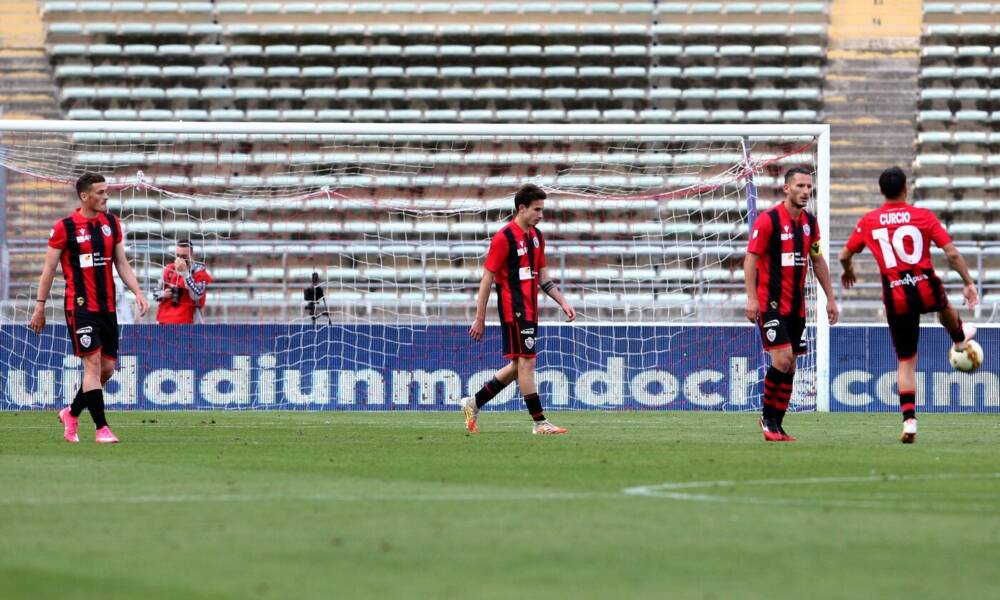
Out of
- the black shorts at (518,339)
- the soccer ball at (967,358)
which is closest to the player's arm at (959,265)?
the soccer ball at (967,358)

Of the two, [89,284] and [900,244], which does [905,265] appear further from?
[89,284]

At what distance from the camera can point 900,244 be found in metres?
10.3

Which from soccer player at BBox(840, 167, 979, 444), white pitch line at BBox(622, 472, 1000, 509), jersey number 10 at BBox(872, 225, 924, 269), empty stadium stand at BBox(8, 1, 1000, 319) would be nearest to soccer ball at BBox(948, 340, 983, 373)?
soccer player at BBox(840, 167, 979, 444)

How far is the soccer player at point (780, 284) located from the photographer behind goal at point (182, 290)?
8.77 m

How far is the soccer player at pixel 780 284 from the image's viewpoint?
35.4 feet

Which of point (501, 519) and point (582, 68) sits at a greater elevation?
point (582, 68)

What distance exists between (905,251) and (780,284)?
930mm

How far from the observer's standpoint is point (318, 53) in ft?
85.7

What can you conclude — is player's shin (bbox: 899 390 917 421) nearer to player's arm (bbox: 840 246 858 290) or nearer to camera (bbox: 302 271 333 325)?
player's arm (bbox: 840 246 858 290)

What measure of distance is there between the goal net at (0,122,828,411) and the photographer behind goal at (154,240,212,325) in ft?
1.42

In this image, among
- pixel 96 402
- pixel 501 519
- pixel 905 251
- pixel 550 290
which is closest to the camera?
pixel 501 519

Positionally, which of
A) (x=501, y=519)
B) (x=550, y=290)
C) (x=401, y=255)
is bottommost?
(x=501, y=519)

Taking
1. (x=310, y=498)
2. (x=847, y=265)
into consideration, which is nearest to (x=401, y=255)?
(x=847, y=265)

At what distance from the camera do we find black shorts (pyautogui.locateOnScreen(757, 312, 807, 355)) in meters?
10.8
